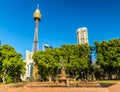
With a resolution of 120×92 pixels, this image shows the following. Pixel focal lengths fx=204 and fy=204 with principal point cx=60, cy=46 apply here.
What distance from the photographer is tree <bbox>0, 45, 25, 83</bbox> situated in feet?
168

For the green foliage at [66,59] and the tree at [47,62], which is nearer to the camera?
the tree at [47,62]

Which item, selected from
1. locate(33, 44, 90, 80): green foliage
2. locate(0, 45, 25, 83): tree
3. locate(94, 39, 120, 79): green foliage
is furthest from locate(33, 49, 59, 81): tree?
locate(94, 39, 120, 79): green foliage

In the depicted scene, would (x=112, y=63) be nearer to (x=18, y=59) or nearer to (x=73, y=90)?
(x=18, y=59)

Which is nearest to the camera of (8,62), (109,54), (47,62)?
(8,62)

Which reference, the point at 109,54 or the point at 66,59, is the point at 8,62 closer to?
the point at 66,59

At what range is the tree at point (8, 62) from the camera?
168 ft

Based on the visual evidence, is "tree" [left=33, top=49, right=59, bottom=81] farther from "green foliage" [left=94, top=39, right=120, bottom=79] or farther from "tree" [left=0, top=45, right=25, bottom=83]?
"green foliage" [left=94, top=39, right=120, bottom=79]

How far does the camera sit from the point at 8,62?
50281mm

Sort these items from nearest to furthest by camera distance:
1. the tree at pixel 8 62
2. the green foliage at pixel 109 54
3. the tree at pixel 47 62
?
the tree at pixel 8 62 → the green foliage at pixel 109 54 → the tree at pixel 47 62

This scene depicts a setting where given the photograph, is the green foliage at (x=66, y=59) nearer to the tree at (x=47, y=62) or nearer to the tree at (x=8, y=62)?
the tree at (x=47, y=62)

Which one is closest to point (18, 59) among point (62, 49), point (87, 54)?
point (62, 49)

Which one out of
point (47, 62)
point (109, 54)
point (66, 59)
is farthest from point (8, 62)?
point (109, 54)

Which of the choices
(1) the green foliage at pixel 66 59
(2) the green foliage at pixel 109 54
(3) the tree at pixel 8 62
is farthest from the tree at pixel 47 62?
(2) the green foliage at pixel 109 54

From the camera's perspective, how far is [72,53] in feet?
194
